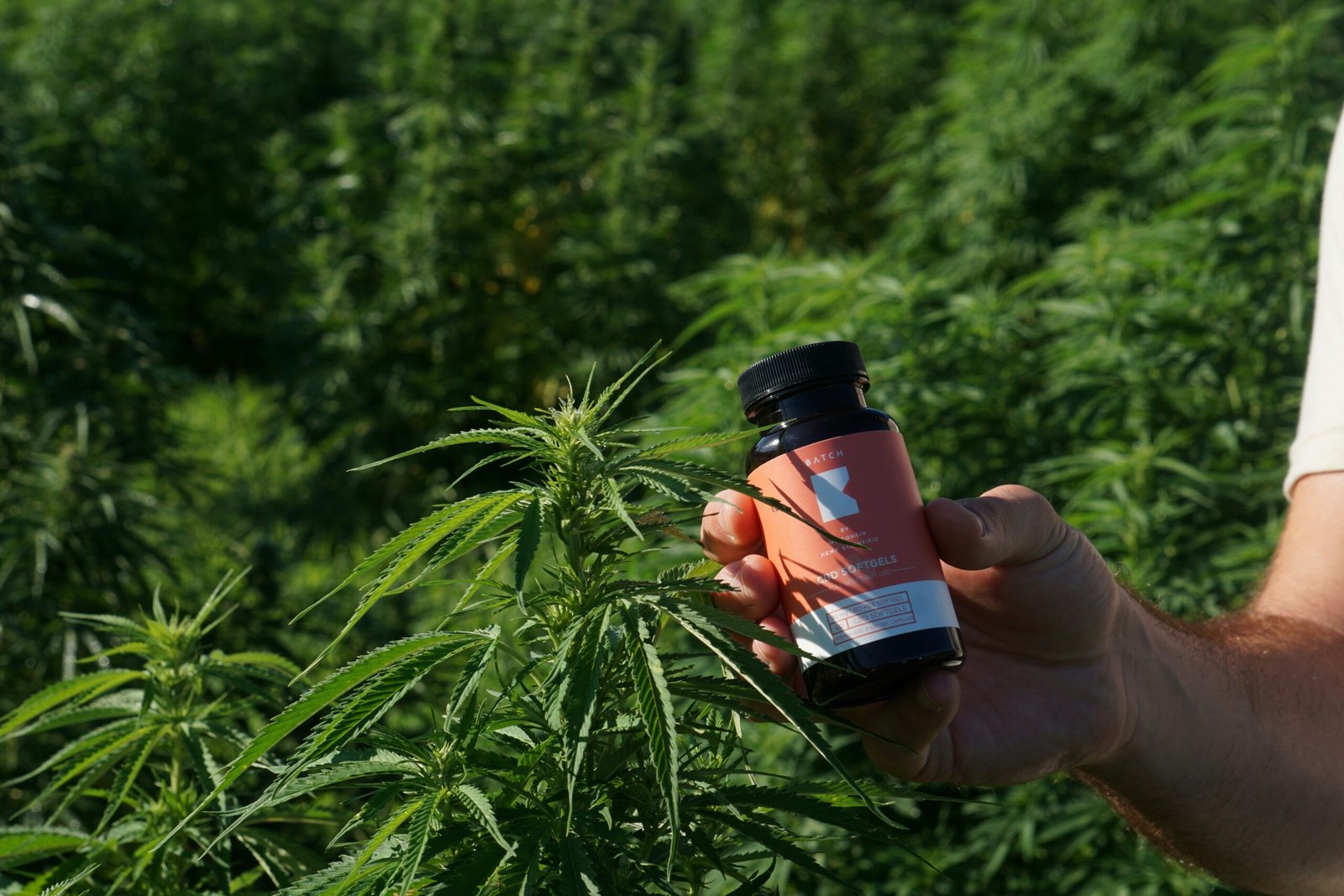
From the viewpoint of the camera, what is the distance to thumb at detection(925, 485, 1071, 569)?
1532 mm

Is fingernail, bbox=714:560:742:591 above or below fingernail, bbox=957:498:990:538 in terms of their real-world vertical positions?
above

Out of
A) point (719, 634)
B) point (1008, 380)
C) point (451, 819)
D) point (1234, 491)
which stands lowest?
point (1234, 491)

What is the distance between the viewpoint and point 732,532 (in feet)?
5.06

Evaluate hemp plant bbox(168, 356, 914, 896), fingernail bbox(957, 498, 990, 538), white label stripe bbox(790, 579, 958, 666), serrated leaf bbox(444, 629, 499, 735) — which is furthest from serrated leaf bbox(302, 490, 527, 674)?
fingernail bbox(957, 498, 990, 538)

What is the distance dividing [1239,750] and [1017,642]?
1.71ft

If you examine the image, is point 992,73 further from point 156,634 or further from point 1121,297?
point 156,634

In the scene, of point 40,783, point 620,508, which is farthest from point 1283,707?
point 40,783

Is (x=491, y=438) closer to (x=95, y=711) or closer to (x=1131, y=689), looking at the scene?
(x=95, y=711)

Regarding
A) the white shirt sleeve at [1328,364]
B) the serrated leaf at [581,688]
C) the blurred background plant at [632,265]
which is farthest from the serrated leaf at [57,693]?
the white shirt sleeve at [1328,364]

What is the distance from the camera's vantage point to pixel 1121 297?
3.40 meters

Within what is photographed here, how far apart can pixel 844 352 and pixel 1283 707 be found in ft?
4.18

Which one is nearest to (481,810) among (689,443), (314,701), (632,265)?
(314,701)

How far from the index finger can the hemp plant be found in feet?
0.69

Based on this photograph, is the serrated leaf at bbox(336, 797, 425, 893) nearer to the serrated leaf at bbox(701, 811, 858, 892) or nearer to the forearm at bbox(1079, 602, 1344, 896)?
the serrated leaf at bbox(701, 811, 858, 892)
